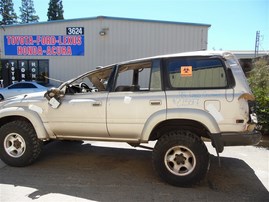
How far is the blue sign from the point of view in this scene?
1714 centimetres

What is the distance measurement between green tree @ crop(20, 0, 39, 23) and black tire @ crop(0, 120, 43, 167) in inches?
2063

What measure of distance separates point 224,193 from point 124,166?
179 centimetres

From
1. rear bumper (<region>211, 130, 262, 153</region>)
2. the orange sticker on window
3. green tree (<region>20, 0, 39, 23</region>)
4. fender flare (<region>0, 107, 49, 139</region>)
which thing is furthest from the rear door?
green tree (<region>20, 0, 39, 23</region>)

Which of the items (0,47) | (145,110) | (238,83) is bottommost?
(145,110)

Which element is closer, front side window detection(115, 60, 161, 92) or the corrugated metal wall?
front side window detection(115, 60, 161, 92)

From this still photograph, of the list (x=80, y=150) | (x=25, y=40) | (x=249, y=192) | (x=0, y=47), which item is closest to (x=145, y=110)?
(x=249, y=192)

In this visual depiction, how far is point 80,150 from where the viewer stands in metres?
5.57

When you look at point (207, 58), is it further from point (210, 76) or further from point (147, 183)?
point (147, 183)

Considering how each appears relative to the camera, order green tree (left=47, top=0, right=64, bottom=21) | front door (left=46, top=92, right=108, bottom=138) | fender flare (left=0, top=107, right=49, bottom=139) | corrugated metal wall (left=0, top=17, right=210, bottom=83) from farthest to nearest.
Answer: green tree (left=47, top=0, right=64, bottom=21) < corrugated metal wall (left=0, top=17, right=210, bottom=83) < fender flare (left=0, top=107, right=49, bottom=139) < front door (left=46, top=92, right=108, bottom=138)

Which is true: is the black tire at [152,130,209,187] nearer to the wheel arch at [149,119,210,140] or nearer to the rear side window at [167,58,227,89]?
the wheel arch at [149,119,210,140]

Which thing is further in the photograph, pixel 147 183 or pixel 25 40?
pixel 25 40

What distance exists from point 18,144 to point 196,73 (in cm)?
334

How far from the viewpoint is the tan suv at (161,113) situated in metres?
3.63

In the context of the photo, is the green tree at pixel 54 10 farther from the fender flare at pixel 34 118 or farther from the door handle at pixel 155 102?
the door handle at pixel 155 102
